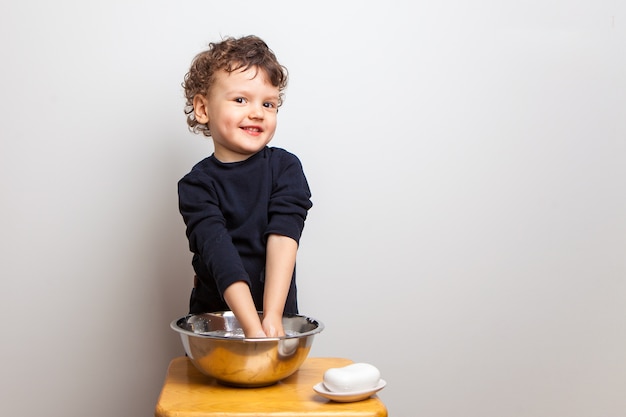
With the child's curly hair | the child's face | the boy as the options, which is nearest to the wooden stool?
the boy

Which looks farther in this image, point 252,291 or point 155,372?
point 155,372

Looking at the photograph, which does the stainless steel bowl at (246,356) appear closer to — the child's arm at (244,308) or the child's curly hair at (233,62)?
the child's arm at (244,308)

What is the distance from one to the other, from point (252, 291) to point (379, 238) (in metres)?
0.51

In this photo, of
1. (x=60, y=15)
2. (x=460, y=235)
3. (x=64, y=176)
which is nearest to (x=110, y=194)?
(x=64, y=176)

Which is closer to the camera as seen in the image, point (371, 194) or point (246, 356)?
point (246, 356)

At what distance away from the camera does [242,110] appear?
1.25m

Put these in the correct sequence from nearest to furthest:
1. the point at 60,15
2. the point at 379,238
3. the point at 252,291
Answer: the point at 252,291, the point at 60,15, the point at 379,238

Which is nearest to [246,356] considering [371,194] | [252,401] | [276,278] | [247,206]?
[252,401]

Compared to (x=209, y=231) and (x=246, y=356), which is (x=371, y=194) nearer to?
(x=209, y=231)

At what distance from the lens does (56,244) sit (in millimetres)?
1613

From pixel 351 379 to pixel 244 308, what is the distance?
210 mm

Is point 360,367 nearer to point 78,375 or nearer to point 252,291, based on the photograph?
point 252,291

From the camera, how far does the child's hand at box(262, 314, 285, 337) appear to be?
1.13 metres

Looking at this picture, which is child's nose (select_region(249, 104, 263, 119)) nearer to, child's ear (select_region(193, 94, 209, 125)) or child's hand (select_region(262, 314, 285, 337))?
child's ear (select_region(193, 94, 209, 125))
